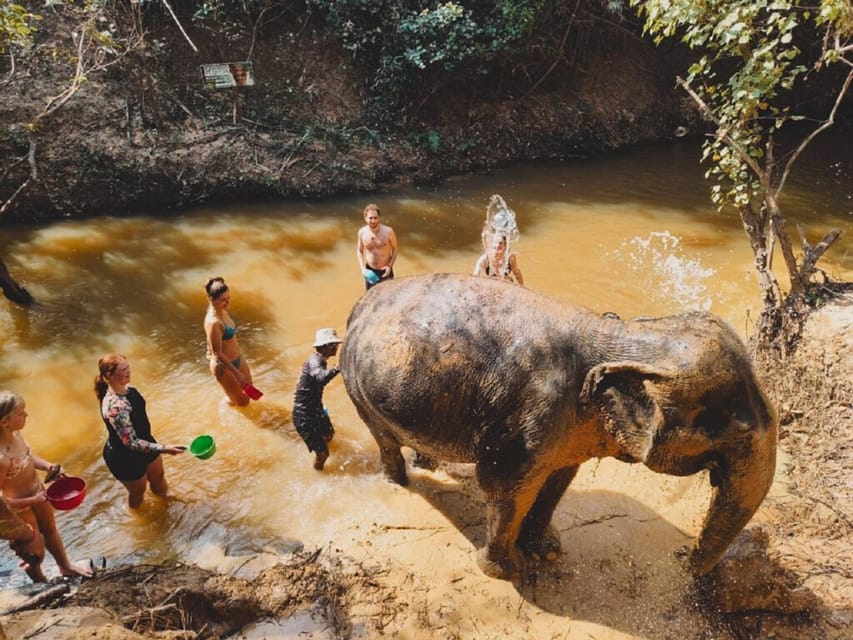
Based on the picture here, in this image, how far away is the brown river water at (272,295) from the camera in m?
4.62

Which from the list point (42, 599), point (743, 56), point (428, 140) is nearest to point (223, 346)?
point (42, 599)

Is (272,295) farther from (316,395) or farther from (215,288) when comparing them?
(316,395)

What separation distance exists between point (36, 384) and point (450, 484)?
4.58 m

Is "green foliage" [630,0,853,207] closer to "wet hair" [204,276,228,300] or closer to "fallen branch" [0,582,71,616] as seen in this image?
"wet hair" [204,276,228,300]

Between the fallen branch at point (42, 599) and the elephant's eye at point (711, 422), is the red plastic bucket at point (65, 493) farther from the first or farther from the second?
the elephant's eye at point (711, 422)

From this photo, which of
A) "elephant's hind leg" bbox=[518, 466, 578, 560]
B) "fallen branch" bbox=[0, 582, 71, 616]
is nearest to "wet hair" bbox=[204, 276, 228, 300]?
"fallen branch" bbox=[0, 582, 71, 616]

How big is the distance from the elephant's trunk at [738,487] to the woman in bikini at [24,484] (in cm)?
382

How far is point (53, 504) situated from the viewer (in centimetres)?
362

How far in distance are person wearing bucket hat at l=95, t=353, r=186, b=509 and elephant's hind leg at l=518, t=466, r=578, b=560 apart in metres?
2.49

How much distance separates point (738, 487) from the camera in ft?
9.19

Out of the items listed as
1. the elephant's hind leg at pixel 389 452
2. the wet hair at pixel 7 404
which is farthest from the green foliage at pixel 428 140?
the wet hair at pixel 7 404

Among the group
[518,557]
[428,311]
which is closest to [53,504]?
[428,311]

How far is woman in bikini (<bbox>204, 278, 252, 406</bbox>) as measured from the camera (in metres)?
4.95

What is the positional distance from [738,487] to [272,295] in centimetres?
621
